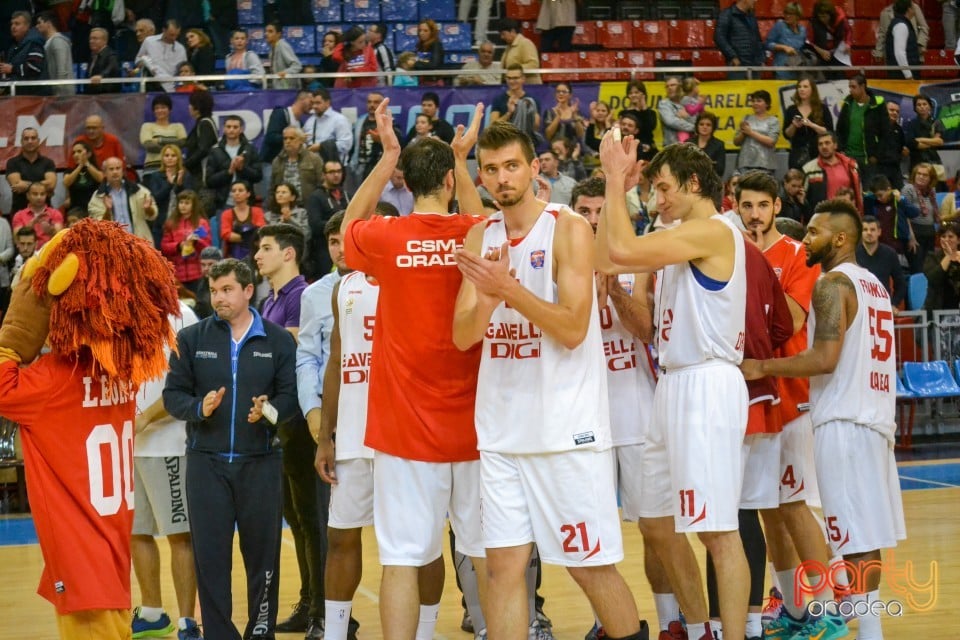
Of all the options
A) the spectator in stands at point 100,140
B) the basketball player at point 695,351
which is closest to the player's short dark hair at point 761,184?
the basketball player at point 695,351

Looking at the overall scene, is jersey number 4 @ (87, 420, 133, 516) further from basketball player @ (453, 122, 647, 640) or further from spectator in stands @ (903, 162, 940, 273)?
spectator in stands @ (903, 162, 940, 273)

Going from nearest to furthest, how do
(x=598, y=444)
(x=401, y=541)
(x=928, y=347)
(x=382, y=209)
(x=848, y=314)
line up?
(x=598, y=444)
(x=401, y=541)
(x=848, y=314)
(x=382, y=209)
(x=928, y=347)

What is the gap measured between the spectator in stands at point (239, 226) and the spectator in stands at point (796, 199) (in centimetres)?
629

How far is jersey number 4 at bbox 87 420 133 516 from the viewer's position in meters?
4.61

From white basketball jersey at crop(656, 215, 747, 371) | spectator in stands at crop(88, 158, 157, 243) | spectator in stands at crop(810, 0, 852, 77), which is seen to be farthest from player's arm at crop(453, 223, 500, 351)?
spectator in stands at crop(810, 0, 852, 77)

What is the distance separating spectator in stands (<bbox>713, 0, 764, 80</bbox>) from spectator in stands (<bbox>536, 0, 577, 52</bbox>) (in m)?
2.16

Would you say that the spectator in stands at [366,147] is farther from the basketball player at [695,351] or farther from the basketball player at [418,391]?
the basketball player at [418,391]

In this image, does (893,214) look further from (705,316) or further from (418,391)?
(418,391)

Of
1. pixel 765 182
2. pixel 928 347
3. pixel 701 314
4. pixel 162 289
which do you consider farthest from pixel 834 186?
pixel 162 289

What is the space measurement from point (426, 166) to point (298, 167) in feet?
31.5

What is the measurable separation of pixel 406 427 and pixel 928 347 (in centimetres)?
1019

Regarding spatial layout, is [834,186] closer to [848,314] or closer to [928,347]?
[928,347]

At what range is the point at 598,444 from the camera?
16.3 feet

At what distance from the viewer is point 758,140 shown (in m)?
16.3
